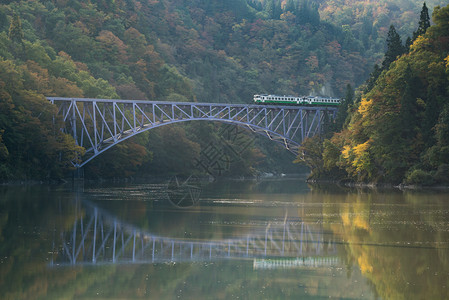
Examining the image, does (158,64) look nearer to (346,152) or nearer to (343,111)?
(343,111)

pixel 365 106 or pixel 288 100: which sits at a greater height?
pixel 288 100

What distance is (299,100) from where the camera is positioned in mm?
103625

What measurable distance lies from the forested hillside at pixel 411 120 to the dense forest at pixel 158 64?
30.4 metres

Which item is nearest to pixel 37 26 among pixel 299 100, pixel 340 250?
pixel 299 100

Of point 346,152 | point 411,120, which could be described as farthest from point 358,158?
point 411,120

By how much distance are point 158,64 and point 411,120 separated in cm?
7146

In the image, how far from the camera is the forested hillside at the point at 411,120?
60.8 m

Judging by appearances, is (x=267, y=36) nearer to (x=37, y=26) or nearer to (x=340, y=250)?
(x=37, y=26)

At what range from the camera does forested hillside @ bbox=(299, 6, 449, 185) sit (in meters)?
60.8

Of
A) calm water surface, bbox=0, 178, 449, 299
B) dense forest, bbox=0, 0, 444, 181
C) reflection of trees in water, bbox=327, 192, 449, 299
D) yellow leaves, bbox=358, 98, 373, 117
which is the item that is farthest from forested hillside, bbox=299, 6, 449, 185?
dense forest, bbox=0, 0, 444, 181

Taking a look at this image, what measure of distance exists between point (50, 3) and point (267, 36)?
6857 centimetres

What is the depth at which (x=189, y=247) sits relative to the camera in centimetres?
2311

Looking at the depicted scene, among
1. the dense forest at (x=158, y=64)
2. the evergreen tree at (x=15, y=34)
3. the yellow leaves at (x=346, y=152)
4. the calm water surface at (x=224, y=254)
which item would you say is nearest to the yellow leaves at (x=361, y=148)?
the yellow leaves at (x=346, y=152)

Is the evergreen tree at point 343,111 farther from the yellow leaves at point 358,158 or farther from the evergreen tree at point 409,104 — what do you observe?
the evergreen tree at point 409,104
